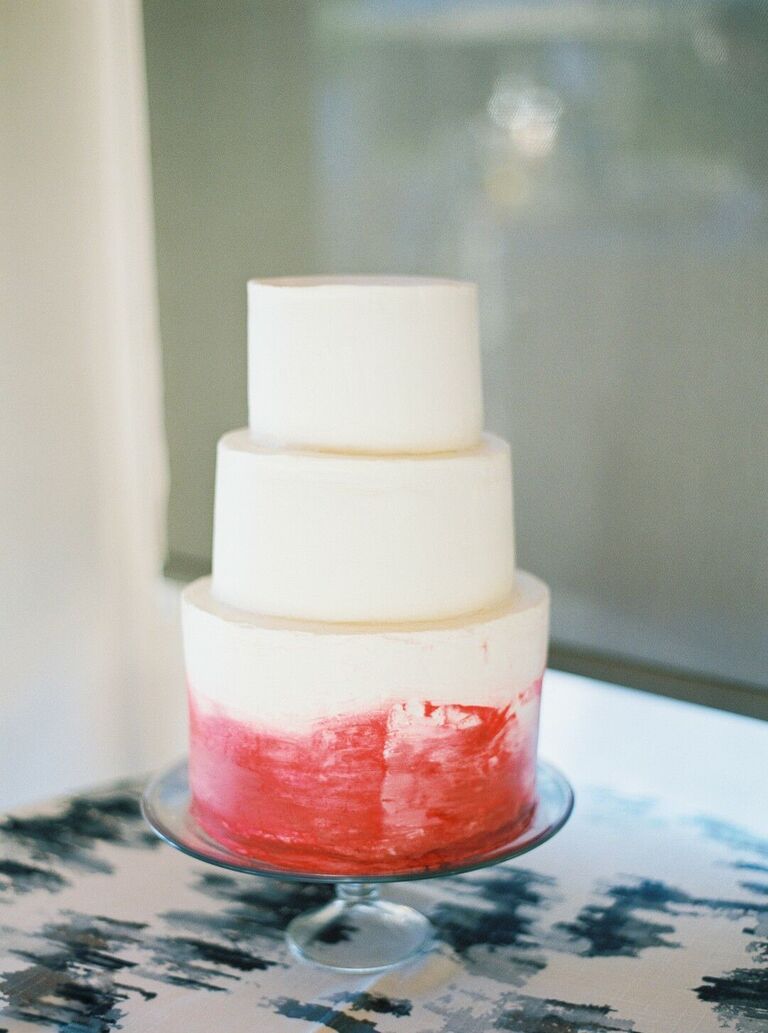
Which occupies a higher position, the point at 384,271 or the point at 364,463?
the point at 384,271

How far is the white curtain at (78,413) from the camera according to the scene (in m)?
1.48

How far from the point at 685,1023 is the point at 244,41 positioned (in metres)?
1.14

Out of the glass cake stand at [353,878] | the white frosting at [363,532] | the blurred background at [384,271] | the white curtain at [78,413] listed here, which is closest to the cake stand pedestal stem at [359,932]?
the glass cake stand at [353,878]

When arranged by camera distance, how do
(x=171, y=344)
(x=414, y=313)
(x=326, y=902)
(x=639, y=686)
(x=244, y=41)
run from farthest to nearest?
(x=171, y=344) < (x=244, y=41) < (x=639, y=686) < (x=326, y=902) < (x=414, y=313)

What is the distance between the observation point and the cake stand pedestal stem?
38.9 inches

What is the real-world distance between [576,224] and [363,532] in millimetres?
483

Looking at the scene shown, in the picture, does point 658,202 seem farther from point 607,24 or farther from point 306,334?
point 306,334

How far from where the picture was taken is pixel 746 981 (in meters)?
0.95

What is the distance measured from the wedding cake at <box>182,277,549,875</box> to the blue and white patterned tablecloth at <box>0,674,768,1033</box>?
0.12 m

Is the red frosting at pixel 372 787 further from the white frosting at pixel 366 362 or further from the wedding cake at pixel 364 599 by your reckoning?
the white frosting at pixel 366 362

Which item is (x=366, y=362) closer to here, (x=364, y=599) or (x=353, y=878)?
(x=364, y=599)

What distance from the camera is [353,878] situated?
2.94 ft

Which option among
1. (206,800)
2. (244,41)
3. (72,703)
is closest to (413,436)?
(206,800)

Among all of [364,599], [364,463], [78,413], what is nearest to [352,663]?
[364,599]
